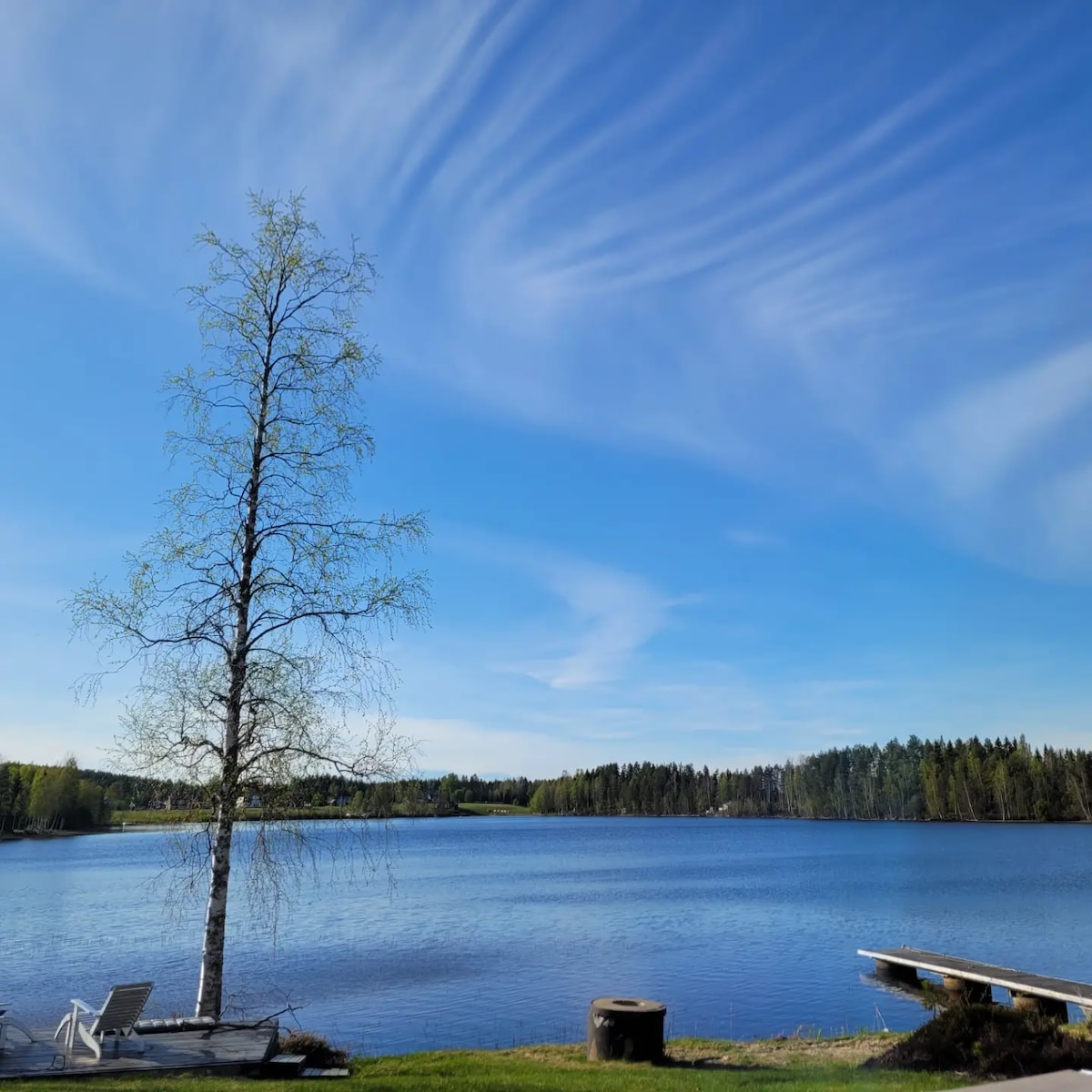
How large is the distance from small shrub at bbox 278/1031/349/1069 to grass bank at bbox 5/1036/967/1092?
0.39 meters

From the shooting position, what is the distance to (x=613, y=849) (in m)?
99.8

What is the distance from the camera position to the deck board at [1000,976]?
19.7m

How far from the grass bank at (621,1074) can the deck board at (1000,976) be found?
19.2ft

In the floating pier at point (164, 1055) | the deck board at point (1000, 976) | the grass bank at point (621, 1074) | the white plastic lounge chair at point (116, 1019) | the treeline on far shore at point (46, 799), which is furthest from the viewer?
the treeline on far shore at point (46, 799)

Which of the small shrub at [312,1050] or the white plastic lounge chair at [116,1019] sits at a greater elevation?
the white plastic lounge chair at [116,1019]

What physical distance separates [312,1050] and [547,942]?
824 inches

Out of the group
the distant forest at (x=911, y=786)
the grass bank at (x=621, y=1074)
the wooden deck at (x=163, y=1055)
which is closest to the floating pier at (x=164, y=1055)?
the wooden deck at (x=163, y=1055)

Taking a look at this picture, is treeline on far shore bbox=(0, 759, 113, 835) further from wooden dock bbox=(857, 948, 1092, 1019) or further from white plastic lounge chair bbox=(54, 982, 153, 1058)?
white plastic lounge chair bbox=(54, 982, 153, 1058)

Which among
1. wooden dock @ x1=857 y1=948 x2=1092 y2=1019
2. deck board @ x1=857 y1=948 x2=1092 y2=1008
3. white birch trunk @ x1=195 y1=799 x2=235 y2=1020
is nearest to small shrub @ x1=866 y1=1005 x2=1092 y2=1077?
wooden dock @ x1=857 y1=948 x2=1092 y2=1019

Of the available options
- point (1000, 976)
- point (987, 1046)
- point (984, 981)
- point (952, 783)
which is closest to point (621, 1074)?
point (987, 1046)

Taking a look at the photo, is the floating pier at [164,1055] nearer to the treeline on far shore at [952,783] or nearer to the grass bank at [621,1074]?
the grass bank at [621,1074]

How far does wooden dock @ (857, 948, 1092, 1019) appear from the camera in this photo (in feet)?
65.4

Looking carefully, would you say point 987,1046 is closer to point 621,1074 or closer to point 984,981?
point 621,1074

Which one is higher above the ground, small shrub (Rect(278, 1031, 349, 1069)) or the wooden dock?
small shrub (Rect(278, 1031, 349, 1069))
